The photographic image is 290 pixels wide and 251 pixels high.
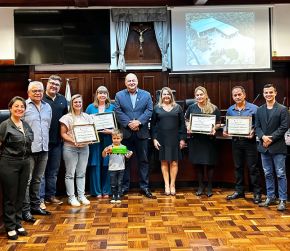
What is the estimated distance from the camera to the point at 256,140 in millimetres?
4910

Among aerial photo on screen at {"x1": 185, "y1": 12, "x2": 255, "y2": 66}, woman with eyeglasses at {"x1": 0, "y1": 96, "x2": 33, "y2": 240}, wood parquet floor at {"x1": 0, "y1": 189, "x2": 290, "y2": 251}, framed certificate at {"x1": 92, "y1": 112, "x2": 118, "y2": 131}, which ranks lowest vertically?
wood parquet floor at {"x1": 0, "y1": 189, "x2": 290, "y2": 251}

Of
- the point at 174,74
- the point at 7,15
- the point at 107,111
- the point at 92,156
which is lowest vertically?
the point at 92,156

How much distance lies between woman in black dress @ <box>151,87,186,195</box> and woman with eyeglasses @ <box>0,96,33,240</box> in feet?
6.65

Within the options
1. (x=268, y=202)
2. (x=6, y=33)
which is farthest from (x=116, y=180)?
(x=6, y=33)

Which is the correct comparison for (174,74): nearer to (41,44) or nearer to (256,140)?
(41,44)

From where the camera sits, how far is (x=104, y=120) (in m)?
5.18

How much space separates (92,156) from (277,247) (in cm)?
268

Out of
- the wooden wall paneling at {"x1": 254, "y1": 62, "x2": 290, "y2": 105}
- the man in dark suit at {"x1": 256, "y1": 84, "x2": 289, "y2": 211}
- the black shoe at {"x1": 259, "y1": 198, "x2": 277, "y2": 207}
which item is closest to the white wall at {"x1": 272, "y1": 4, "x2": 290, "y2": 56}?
the wooden wall paneling at {"x1": 254, "y1": 62, "x2": 290, "y2": 105}

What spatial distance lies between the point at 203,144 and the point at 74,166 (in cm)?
167

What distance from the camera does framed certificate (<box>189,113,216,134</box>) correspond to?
16.9ft

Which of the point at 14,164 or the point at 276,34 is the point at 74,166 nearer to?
the point at 14,164

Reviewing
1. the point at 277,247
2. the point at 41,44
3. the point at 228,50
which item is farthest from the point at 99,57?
the point at 277,247

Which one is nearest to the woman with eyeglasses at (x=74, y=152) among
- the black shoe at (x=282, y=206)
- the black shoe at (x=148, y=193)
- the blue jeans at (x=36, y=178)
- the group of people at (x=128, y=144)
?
the group of people at (x=128, y=144)

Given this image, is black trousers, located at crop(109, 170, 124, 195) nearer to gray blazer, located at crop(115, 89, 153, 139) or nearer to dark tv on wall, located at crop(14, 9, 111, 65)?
gray blazer, located at crop(115, 89, 153, 139)
